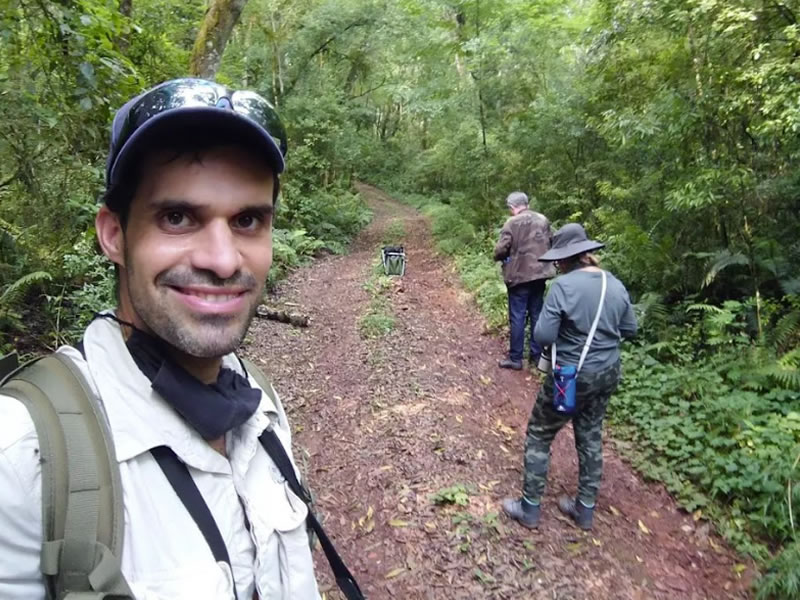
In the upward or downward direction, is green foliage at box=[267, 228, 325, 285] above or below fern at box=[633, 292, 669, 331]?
above

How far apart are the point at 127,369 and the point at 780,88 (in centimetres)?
660

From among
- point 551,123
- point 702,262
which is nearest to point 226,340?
point 702,262

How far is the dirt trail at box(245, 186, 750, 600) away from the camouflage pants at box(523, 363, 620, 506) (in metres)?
0.36

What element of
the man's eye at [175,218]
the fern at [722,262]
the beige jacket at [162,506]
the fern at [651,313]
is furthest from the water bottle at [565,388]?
the fern at [722,262]

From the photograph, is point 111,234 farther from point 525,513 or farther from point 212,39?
point 212,39

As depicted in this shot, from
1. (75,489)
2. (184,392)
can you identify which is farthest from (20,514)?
(184,392)

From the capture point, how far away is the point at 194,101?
3.75 ft

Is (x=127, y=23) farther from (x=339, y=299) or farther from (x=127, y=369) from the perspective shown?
(x=339, y=299)

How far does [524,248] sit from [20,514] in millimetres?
6494

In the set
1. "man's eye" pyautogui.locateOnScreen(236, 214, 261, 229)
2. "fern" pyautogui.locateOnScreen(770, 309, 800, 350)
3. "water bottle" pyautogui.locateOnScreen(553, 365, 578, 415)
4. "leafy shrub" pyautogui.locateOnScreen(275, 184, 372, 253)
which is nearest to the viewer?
"man's eye" pyautogui.locateOnScreen(236, 214, 261, 229)

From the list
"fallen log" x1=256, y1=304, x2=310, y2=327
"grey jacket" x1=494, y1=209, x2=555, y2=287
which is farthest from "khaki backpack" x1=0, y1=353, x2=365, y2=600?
"fallen log" x1=256, y1=304, x2=310, y2=327

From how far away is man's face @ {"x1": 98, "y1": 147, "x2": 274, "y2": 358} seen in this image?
112cm

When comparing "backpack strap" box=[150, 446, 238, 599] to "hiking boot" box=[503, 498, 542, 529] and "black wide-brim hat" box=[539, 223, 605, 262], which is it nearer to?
"hiking boot" box=[503, 498, 542, 529]

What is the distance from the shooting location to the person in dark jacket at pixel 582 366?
384cm
